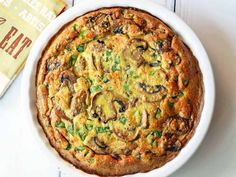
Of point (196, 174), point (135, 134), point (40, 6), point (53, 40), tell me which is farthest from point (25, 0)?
point (196, 174)

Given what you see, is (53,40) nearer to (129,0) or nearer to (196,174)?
(129,0)

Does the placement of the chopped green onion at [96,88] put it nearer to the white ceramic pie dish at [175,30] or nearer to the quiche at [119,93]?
the quiche at [119,93]

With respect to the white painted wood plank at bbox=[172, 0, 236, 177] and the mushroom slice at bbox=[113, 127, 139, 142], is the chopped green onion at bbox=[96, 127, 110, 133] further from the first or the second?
the white painted wood plank at bbox=[172, 0, 236, 177]

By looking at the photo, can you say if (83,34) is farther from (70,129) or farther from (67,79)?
(70,129)

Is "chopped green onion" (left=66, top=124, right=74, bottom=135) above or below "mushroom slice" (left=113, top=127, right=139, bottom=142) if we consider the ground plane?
below

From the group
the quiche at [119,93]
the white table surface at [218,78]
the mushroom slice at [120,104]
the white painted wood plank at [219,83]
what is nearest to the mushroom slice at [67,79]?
the quiche at [119,93]

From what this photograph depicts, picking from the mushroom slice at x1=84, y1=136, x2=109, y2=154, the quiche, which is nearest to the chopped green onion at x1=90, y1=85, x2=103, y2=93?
the quiche
